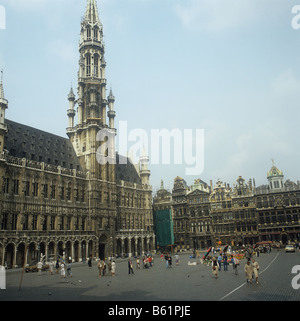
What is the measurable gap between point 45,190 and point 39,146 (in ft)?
30.3

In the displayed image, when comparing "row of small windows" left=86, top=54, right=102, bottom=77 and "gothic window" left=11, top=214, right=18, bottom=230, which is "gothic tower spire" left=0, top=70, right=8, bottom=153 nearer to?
"gothic window" left=11, top=214, right=18, bottom=230

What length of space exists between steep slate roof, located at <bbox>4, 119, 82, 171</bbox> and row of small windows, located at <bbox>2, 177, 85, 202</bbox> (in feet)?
16.1

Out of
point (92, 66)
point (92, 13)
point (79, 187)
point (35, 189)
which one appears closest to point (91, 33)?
point (92, 13)

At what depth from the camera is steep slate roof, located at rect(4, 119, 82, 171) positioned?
168 feet

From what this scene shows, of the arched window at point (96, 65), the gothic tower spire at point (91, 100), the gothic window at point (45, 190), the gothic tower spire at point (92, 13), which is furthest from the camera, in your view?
the gothic tower spire at point (92, 13)

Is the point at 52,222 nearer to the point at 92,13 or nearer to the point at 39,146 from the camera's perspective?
the point at 39,146

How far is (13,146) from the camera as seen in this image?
50.6m

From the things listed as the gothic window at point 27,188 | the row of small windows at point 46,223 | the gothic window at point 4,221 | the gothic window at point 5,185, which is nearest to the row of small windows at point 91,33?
the gothic window at point 27,188

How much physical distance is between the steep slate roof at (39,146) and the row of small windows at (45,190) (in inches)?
194

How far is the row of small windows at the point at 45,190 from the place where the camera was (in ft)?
151

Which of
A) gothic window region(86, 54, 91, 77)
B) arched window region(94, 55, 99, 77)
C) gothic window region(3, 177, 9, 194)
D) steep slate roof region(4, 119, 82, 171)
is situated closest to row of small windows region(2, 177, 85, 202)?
gothic window region(3, 177, 9, 194)

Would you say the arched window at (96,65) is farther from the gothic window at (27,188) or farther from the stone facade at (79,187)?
the gothic window at (27,188)

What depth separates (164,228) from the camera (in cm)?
8206
